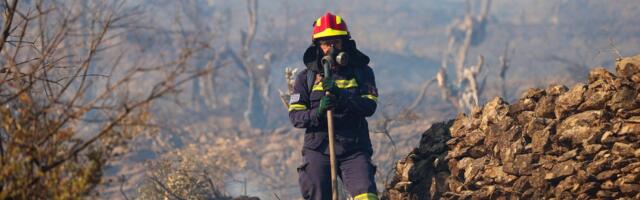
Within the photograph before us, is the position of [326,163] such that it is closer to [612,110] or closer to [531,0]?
[612,110]

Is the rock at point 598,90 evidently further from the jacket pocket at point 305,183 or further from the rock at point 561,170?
the jacket pocket at point 305,183

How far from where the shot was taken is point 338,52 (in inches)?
243

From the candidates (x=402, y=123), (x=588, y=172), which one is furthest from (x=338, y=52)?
(x=402, y=123)

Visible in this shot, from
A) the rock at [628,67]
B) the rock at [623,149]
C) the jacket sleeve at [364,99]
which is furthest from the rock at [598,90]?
the jacket sleeve at [364,99]

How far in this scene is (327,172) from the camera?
20.1 feet

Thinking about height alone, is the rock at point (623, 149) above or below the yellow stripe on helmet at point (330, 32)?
below

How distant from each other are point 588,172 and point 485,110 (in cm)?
132

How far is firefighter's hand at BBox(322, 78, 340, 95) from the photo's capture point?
5883 millimetres

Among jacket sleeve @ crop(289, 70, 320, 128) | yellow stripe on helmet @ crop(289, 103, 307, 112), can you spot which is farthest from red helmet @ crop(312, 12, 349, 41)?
yellow stripe on helmet @ crop(289, 103, 307, 112)

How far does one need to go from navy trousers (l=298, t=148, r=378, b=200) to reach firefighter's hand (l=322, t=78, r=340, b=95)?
0.54 meters

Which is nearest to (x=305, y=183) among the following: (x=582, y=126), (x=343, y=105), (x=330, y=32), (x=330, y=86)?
(x=343, y=105)

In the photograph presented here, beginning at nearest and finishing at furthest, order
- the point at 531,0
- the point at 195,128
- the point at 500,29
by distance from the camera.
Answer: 1. the point at 195,128
2. the point at 500,29
3. the point at 531,0

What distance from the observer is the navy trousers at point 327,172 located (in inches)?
235

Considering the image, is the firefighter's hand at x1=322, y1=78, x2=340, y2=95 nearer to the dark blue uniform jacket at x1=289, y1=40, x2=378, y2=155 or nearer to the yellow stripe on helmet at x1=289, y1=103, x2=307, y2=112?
the dark blue uniform jacket at x1=289, y1=40, x2=378, y2=155
